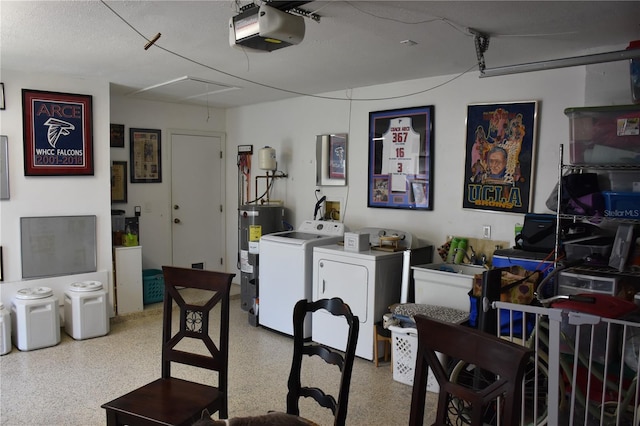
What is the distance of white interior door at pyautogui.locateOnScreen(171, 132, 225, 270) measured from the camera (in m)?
6.04

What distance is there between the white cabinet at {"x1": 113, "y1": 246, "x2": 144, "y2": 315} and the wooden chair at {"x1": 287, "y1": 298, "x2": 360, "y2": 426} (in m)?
3.44

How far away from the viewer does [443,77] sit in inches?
164

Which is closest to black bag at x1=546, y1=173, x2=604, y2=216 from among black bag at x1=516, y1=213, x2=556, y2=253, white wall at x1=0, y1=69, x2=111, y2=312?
black bag at x1=516, y1=213, x2=556, y2=253

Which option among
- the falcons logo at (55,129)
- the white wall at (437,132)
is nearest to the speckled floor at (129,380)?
the white wall at (437,132)

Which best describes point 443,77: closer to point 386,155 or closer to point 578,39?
point 386,155

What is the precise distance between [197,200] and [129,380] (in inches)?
121

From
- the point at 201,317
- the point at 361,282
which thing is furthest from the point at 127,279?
the point at 201,317

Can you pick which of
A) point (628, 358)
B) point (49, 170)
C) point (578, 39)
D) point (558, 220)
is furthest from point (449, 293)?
point (49, 170)

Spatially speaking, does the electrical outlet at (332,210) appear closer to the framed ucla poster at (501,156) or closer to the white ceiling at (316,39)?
Answer: the white ceiling at (316,39)

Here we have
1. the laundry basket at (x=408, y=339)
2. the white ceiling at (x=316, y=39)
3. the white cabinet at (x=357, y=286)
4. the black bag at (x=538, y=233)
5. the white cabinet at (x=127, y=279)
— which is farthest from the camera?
the white cabinet at (x=127, y=279)

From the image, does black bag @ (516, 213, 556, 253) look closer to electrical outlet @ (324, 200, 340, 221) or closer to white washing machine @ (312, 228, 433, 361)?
white washing machine @ (312, 228, 433, 361)

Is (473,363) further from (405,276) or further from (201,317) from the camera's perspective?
(405,276)

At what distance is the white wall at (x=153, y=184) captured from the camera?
5555 millimetres

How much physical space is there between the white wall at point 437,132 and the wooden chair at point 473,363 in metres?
2.49
